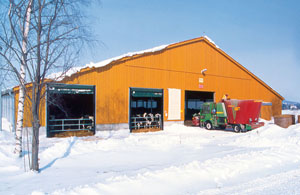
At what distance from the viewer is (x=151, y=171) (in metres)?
7.31

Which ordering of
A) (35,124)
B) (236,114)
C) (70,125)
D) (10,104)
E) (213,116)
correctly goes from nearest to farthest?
(35,124) → (70,125) → (10,104) → (236,114) → (213,116)

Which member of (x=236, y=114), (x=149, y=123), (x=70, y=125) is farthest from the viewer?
(x=149, y=123)

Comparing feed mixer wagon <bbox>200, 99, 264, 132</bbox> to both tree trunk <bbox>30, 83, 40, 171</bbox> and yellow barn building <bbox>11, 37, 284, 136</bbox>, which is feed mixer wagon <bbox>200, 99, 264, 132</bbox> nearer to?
yellow barn building <bbox>11, 37, 284, 136</bbox>

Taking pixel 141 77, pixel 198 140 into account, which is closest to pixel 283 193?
pixel 198 140

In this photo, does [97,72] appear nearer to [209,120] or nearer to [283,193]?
[209,120]

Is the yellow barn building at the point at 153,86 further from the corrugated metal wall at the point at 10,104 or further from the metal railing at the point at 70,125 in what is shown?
the corrugated metal wall at the point at 10,104

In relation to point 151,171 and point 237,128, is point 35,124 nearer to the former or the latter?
point 151,171

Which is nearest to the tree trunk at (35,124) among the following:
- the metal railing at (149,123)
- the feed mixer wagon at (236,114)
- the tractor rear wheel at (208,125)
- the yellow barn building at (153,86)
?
the yellow barn building at (153,86)

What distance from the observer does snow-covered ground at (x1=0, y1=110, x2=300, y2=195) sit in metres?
5.99

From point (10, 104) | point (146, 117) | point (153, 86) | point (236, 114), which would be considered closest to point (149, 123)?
point (146, 117)

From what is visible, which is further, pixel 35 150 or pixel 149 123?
pixel 149 123

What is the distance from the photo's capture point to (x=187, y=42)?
930 inches

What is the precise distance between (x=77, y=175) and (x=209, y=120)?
16.4 meters

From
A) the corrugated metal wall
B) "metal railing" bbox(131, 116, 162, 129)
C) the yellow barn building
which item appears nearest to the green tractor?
the yellow barn building
